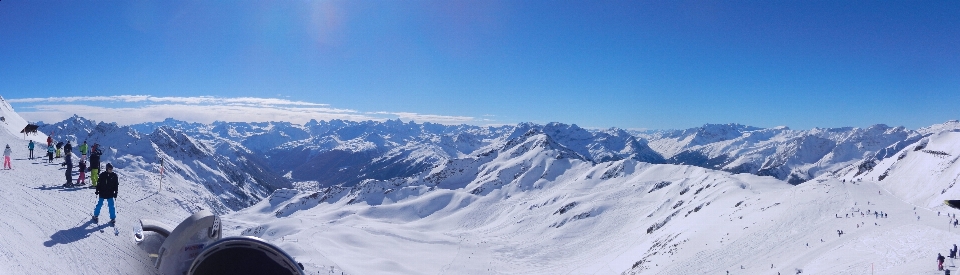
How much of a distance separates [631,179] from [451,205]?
2337 inches

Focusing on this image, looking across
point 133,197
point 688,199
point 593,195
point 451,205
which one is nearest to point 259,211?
point 451,205

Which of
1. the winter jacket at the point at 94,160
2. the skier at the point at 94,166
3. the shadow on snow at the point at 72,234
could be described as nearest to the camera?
the shadow on snow at the point at 72,234

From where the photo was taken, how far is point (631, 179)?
150 meters

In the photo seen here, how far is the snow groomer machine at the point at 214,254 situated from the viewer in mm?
4379

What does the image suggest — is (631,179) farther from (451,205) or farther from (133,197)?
(133,197)

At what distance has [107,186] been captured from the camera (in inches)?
464

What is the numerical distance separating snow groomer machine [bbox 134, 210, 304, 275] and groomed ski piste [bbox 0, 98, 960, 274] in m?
1.06

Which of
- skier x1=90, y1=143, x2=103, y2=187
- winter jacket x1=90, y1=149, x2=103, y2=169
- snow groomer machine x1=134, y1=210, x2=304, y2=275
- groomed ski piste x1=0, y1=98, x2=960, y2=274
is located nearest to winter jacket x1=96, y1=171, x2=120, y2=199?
groomed ski piste x1=0, y1=98, x2=960, y2=274

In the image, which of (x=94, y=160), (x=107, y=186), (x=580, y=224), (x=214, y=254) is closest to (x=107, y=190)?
(x=107, y=186)

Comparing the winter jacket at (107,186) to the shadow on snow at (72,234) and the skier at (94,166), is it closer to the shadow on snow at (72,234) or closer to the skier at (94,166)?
the shadow on snow at (72,234)

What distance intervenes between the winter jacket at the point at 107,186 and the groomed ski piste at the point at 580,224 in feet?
2.47

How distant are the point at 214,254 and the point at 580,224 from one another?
335ft

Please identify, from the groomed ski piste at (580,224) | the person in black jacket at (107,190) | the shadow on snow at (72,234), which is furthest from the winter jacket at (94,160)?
the shadow on snow at (72,234)

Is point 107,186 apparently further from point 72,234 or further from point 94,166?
point 94,166
